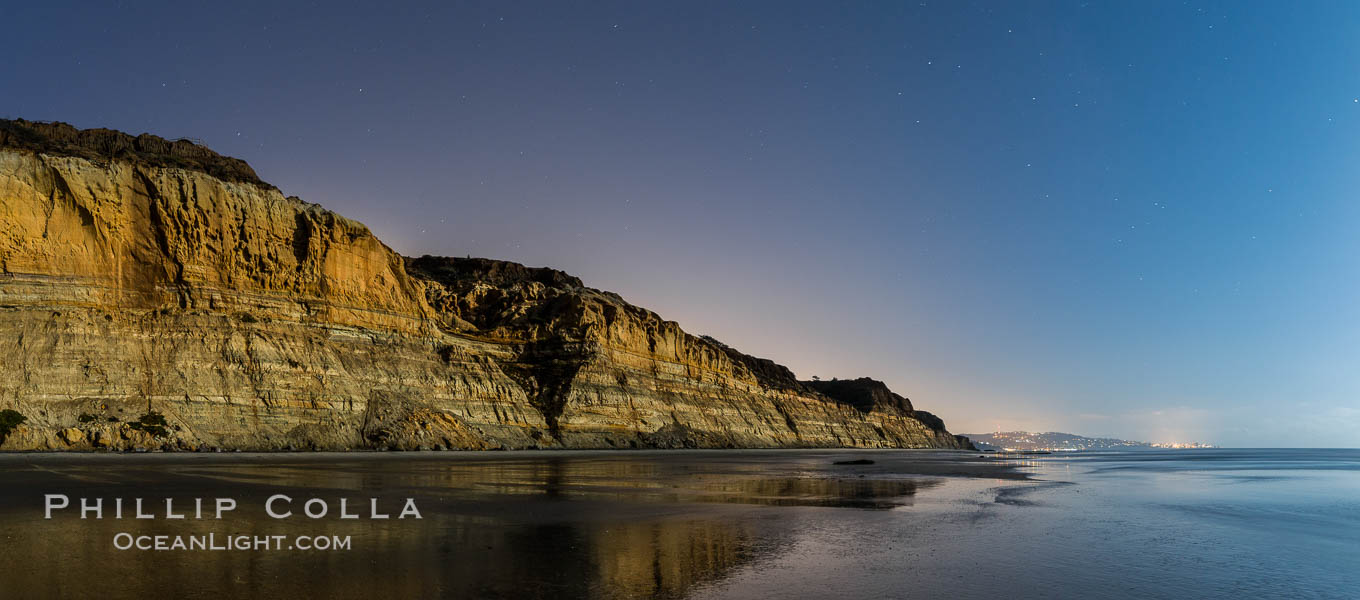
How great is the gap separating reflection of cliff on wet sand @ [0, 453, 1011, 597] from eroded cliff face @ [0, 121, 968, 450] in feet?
89.4

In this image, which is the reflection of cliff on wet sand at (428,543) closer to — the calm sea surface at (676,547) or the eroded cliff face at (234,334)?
the calm sea surface at (676,547)

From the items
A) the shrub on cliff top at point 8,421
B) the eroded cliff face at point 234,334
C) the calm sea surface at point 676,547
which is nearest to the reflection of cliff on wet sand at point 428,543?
the calm sea surface at point 676,547

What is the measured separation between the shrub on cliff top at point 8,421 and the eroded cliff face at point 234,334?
0.43 meters

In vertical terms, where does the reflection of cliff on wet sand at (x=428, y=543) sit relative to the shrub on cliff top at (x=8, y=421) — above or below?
below

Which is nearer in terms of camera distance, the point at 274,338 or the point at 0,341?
the point at 0,341

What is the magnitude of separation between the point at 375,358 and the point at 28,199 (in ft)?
81.5

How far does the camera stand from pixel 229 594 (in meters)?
6.85

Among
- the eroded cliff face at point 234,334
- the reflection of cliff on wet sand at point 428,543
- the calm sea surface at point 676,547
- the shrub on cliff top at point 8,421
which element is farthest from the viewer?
the eroded cliff face at point 234,334

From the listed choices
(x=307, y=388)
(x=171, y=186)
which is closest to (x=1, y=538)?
(x=307, y=388)

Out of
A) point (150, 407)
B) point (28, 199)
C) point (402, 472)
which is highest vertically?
point (28, 199)

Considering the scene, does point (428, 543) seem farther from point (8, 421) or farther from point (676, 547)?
point (8, 421)

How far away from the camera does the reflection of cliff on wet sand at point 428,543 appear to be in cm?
732

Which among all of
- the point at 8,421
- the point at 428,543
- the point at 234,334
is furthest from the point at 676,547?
the point at 234,334

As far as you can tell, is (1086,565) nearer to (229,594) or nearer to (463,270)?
(229,594)
